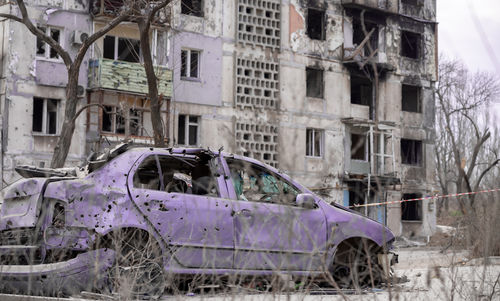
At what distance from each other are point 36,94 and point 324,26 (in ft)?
48.4

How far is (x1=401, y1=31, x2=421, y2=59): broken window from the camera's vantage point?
41.9 meters

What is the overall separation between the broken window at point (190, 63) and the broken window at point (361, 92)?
32.1 feet

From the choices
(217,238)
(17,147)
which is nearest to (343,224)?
(217,238)

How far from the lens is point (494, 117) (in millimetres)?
5613

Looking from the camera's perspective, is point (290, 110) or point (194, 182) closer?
point (194, 182)

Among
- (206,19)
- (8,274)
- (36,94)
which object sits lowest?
(8,274)

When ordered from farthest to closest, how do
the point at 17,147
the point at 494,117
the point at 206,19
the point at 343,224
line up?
the point at 206,19 < the point at 17,147 < the point at 343,224 < the point at 494,117

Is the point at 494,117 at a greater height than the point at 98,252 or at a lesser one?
greater

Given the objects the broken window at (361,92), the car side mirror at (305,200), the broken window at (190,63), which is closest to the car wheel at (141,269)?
the car side mirror at (305,200)

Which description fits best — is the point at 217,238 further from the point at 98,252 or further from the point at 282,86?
the point at 282,86

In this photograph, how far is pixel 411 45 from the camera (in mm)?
42156

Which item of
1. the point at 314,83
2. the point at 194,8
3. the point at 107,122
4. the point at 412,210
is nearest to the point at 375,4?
the point at 314,83

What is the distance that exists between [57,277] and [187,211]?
165 centimetres

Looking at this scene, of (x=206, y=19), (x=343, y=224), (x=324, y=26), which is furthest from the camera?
(x=324, y=26)
